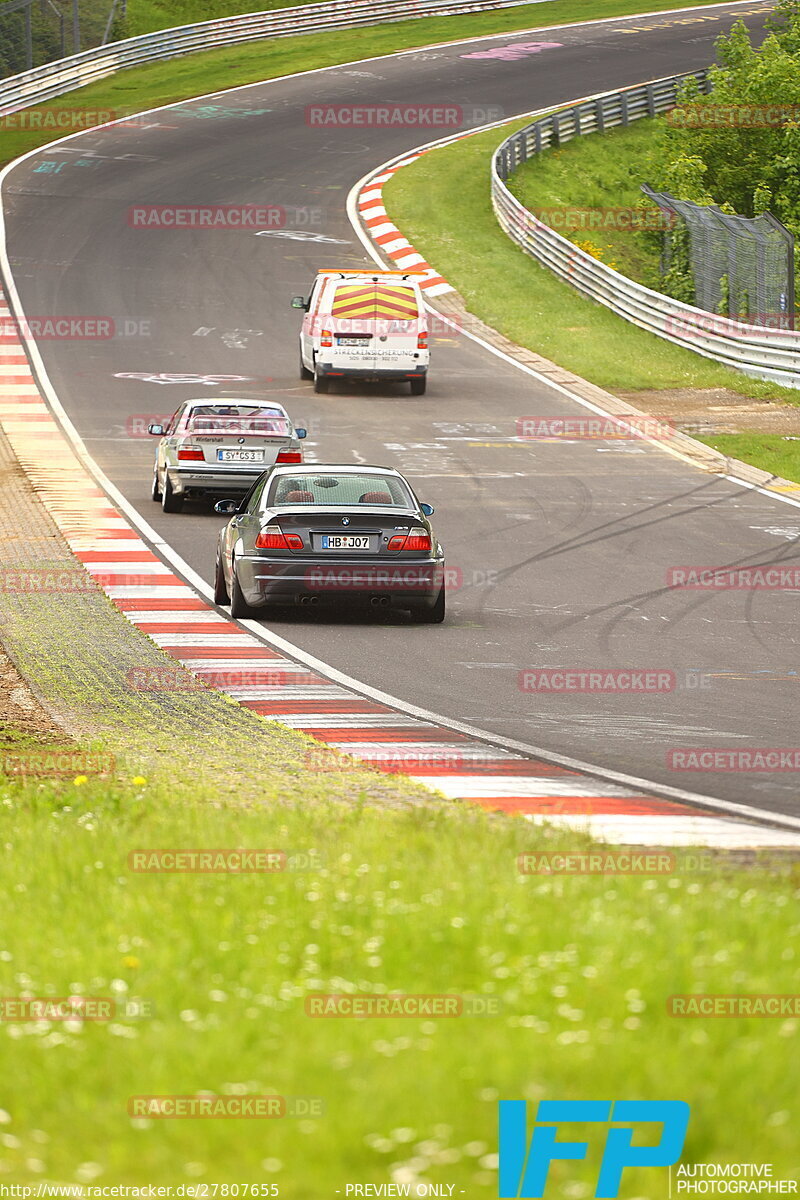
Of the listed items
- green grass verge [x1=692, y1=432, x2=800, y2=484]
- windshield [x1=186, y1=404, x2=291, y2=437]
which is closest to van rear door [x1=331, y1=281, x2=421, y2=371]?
green grass verge [x1=692, y1=432, x2=800, y2=484]

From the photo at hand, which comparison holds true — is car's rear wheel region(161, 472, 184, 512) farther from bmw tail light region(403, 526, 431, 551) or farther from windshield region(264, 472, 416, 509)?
bmw tail light region(403, 526, 431, 551)

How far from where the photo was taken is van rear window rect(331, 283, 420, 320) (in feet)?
102

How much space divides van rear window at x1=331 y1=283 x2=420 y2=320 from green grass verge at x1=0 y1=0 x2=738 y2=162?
2571 cm

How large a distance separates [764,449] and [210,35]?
4568 centimetres

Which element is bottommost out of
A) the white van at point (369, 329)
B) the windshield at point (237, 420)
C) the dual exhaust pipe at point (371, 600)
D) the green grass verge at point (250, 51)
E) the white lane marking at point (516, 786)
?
the dual exhaust pipe at point (371, 600)

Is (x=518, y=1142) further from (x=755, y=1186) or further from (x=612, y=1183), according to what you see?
(x=755, y=1186)

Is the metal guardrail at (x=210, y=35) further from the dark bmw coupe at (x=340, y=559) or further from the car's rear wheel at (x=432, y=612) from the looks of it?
the car's rear wheel at (x=432, y=612)

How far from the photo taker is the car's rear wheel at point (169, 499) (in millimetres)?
21891

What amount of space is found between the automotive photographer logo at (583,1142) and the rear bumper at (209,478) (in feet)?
58.7

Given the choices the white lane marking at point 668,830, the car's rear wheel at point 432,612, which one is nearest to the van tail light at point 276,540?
the car's rear wheel at point 432,612

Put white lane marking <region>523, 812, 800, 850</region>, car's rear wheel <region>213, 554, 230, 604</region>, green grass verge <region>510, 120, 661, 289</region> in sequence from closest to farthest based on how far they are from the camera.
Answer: white lane marking <region>523, 812, 800, 850</region> < car's rear wheel <region>213, 554, 230, 604</region> < green grass verge <region>510, 120, 661, 289</region>

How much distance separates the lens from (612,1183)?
12.5 feet

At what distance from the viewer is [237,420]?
22.0 m

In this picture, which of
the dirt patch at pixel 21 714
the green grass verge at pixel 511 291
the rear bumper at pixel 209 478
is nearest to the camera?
the dirt patch at pixel 21 714
